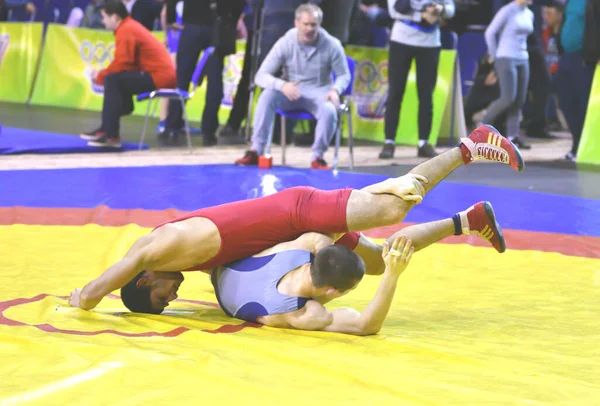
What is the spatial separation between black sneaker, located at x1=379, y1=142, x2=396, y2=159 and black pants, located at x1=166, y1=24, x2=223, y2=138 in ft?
5.56

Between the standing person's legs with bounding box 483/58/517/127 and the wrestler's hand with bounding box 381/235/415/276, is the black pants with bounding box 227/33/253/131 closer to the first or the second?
the standing person's legs with bounding box 483/58/517/127

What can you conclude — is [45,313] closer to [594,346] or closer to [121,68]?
[594,346]

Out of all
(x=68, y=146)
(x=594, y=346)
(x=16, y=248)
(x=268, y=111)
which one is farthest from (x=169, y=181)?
(x=594, y=346)

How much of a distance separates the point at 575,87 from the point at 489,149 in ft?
17.6

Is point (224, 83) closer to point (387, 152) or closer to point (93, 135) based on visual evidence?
point (93, 135)

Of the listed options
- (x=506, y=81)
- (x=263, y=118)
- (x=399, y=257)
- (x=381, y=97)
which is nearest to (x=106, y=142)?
(x=263, y=118)

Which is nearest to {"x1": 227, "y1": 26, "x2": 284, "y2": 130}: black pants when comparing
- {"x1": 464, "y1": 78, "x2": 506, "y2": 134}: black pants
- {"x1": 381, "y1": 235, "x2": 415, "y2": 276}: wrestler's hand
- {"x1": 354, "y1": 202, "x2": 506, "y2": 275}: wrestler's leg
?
{"x1": 464, "y1": 78, "x2": 506, "y2": 134}: black pants

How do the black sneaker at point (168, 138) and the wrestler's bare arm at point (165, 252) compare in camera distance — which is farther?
the black sneaker at point (168, 138)

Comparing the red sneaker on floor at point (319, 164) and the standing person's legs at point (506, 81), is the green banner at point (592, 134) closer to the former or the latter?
the standing person's legs at point (506, 81)

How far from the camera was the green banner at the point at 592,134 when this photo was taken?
9.39 metres

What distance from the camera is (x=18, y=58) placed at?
13758mm

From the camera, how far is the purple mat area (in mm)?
9117

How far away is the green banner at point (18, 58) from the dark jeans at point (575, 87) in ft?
22.6

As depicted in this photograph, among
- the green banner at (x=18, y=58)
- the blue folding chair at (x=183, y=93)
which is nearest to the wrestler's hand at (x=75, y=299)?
the blue folding chair at (x=183, y=93)
